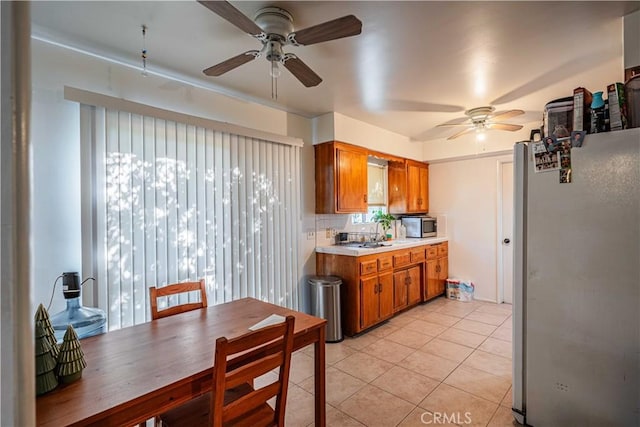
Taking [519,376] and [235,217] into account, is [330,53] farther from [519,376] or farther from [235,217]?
[519,376]

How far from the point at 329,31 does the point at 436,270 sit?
406 cm

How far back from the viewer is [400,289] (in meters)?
4.05

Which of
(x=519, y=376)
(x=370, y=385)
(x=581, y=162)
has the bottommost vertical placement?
(x=370, y=385)

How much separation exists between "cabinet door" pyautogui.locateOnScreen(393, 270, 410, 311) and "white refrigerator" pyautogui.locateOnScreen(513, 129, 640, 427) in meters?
1.95

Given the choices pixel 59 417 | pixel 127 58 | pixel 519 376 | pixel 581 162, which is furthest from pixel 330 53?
pixel 519 376

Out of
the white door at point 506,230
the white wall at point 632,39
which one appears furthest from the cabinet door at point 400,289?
the white wall at point 632,39

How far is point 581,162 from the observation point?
5.81 feet

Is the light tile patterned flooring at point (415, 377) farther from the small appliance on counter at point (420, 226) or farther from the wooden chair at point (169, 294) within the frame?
the small appliance on counter at point (420, 226)

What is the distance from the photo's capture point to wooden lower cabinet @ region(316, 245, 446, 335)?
3.43 m

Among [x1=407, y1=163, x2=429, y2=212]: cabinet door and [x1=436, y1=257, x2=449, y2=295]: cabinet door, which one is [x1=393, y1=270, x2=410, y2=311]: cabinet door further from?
[x1=407, y1=163, x2=429, y2=212]: cabinet door

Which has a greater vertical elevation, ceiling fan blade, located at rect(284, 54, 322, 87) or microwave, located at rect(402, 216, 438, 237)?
ceiling fan blade, located at rect(284, 54, 322, 87)

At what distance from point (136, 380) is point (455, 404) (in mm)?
2077

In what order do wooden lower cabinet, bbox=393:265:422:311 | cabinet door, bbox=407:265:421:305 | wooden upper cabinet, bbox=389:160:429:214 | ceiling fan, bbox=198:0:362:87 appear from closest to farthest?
ceiling fan, bbox=198:0:362:87, wooden lower cabinet, bbox=393:265:422:311, cabinet door, bbox=407:265:421:305, wooden upper cabinet, bbox=389:160:429:214

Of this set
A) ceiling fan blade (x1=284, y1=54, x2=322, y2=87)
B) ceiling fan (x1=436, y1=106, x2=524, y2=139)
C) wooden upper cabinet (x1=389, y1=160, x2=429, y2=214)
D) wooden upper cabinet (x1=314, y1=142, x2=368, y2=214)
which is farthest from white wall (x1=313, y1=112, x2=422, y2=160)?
ceiling fan blade (x1=284, y1=54, x2=322, y2=87)
